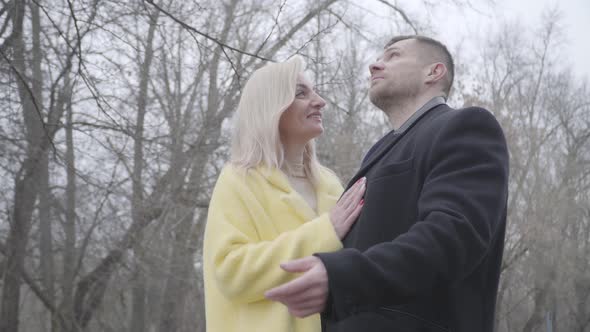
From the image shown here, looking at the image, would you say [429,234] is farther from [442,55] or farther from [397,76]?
[442,55]

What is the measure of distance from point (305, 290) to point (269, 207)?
1.10 m

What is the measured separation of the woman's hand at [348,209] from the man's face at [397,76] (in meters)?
0.33

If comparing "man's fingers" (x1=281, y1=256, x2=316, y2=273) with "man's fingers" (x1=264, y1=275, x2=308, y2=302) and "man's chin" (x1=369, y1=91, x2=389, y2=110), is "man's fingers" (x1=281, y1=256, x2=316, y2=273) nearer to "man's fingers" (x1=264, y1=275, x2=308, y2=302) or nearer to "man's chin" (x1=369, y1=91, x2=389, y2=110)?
"man's fingers" (x1=264, y1=275, x2=308, y2=302)

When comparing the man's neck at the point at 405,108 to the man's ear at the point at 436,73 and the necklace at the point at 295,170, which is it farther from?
the necklace at the point at 295,170

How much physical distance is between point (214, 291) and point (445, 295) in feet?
3.55

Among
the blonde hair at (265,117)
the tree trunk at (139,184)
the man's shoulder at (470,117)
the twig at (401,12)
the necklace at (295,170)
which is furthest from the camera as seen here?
the twig at (401,12)

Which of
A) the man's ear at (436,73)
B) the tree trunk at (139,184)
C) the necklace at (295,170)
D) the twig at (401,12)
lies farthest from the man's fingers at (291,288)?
the twig at (401,12)

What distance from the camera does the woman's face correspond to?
269 centimetres

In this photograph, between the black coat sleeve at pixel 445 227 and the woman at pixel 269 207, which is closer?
the black coat sleeve at pixel 445 227

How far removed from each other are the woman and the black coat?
8.9 inches

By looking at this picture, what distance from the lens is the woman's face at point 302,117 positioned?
2689 millimetres

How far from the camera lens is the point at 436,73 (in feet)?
7.03

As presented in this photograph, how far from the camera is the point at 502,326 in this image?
73.9 feet

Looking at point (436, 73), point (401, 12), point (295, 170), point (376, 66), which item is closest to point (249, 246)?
point (295, 170)
